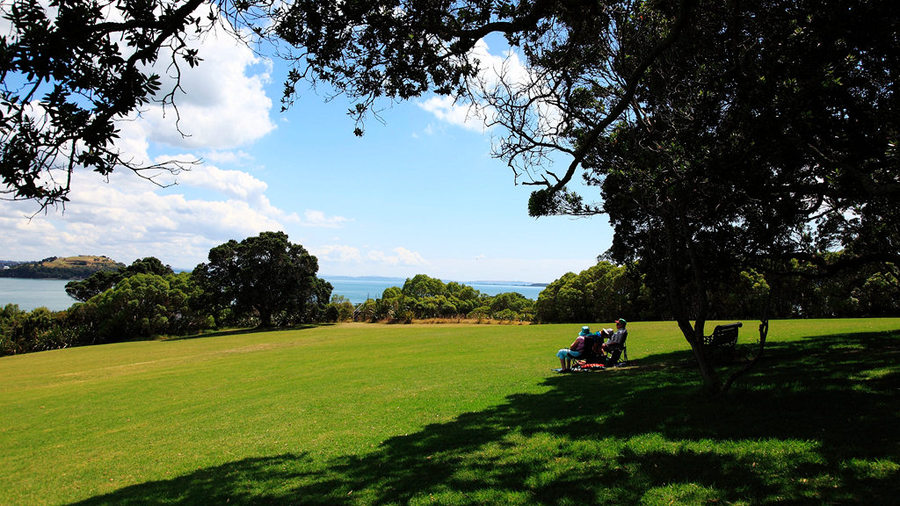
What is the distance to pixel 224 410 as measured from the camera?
36.6 ft

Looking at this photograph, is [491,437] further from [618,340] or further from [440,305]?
[440,305]

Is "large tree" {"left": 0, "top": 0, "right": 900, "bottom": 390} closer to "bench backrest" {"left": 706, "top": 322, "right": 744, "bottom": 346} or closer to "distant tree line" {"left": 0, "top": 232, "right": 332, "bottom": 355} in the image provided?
"bench backrest" {"left": 706, "top": 322, "right": 744, "bottom": 346}

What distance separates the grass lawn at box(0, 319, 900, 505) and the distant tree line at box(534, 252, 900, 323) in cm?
720

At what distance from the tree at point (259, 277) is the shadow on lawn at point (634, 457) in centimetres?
4033

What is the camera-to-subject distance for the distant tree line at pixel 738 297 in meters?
23.1

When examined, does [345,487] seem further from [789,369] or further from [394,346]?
[394,346]

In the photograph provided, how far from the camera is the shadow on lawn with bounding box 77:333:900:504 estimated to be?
4.22 meters

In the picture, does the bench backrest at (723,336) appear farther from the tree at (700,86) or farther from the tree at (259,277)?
the tree at (259,277)

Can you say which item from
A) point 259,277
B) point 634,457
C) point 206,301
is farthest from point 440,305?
point 634,457

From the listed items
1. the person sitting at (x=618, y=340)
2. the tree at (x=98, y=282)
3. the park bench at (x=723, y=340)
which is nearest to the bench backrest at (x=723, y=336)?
the park bench at (x=723, y=340)

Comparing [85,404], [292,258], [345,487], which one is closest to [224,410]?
[85,404]

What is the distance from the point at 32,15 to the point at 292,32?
280 centimetres

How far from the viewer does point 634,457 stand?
5137 millimetres

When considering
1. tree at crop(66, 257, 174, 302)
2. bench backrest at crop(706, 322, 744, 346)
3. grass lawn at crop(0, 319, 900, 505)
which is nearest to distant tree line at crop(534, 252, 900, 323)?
bench backrest at crop(706, 322, 744, 346)
